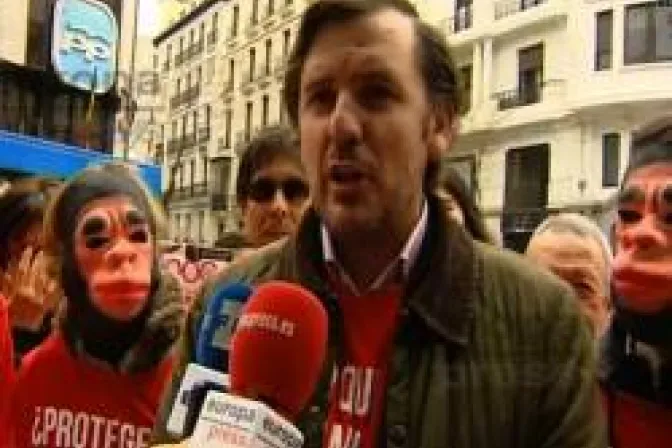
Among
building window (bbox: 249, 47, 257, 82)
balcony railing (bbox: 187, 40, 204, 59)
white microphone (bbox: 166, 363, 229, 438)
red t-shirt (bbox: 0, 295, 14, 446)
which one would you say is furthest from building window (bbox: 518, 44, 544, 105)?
balcony railing (bbox: 187, 40, 204, 59)

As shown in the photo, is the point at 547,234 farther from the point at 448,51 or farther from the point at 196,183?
the point at 196,183

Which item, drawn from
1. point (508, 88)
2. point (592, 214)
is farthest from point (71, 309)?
point (508, 88)

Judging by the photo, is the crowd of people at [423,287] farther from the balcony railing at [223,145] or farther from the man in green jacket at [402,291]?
the balcony railing at [223,145]

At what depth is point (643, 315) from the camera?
6.50ft

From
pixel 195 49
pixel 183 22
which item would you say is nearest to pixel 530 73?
pixel 195 49

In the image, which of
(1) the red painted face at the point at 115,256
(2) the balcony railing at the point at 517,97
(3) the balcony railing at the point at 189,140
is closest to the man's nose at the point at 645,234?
(1) the red painted face at the point at 115,256

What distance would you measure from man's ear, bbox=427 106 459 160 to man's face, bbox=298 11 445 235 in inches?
0.7

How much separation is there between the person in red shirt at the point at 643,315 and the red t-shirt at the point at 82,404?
117 cm

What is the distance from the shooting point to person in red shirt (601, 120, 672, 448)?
1.97 m

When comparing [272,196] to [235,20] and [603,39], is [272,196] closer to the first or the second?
[603,39]

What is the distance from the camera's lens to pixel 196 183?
44.2m

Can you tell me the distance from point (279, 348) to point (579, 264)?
165 centimetres

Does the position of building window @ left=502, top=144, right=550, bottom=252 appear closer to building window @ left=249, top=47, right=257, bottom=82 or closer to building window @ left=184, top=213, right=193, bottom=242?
building window @ left=249, top=47, right=257, bottom=82

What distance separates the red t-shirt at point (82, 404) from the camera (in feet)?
8.82
